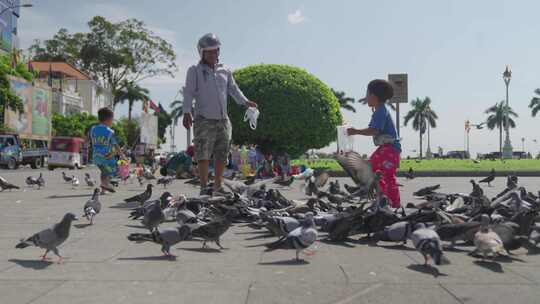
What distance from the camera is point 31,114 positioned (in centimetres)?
4650

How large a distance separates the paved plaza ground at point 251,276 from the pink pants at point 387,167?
2.03 m

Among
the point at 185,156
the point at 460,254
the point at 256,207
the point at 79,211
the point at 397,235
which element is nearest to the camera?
the point at 460,254

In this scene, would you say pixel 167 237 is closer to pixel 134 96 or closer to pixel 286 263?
pixel 286 263

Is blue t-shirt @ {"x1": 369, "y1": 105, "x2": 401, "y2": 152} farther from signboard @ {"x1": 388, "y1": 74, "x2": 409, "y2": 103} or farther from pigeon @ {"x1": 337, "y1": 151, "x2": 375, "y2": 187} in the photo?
signboard @ {"x1": 388, "y1": 74, "x2": 409, "y2": 103}

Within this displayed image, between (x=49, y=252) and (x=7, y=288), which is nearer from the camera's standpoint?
(x=7, y=288)

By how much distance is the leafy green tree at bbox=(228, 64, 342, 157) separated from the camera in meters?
23.3

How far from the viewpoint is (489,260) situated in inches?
148

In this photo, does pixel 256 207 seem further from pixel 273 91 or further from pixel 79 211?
pixel 273 91

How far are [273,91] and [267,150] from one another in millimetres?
3069

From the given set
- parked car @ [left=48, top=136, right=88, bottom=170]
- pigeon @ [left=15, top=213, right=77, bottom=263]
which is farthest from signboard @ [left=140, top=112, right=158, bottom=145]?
pigeon @ [left=15, top=213, right=77, bottom=263]

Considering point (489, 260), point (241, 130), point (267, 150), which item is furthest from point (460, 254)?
point (267, 150)

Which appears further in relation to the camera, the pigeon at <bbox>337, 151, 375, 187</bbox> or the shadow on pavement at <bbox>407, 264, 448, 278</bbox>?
the pigeon at <bbox>337, 151, 375, 187</bbox>

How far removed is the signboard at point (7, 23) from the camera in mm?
50400

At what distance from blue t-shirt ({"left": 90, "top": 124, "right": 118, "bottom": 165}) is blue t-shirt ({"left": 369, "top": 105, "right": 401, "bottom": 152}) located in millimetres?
5000
